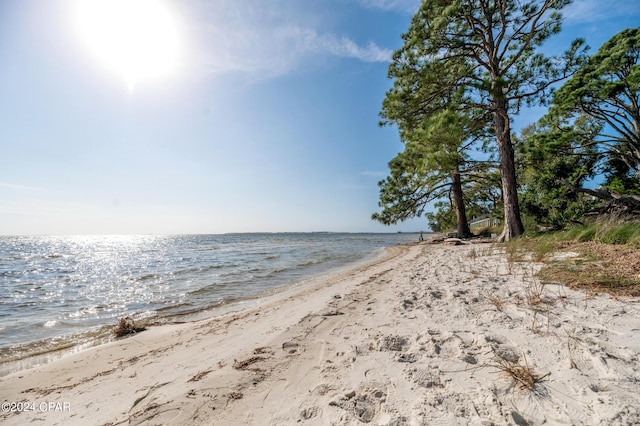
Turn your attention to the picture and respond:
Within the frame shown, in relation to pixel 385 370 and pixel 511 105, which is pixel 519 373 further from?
pixel 511 105

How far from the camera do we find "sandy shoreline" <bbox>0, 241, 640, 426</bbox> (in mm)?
1736

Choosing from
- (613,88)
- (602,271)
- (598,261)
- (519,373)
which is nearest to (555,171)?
(613,88)

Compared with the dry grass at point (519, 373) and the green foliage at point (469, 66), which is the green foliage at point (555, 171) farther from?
the dry grass at point (519, 373)

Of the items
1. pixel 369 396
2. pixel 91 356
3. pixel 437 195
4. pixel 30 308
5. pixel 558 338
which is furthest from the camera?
pixel 437 195

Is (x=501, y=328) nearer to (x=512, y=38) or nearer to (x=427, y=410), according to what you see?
(x=427, y=410)

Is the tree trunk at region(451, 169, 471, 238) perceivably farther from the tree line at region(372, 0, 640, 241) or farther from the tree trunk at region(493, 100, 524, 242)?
the tree trunk at region(493, 100, 524, 242)

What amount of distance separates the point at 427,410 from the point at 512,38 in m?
14.7

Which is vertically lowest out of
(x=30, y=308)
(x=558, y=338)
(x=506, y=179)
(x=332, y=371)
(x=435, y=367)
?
(x=30, y=308)

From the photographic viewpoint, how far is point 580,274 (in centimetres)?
411

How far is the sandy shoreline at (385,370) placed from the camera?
1.74 metres

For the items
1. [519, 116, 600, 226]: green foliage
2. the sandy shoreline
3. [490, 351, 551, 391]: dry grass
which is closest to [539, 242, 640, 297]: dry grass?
the sandy shoreline

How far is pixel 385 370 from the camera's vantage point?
7.61 feet

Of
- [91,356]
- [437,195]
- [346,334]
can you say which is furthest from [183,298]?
A: [437,195]

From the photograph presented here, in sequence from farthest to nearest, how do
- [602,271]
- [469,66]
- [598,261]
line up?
1. [469,66]
2. [598,261]
3. [602,271]
